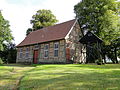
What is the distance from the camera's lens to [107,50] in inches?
1081

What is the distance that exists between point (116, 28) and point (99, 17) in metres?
3.25

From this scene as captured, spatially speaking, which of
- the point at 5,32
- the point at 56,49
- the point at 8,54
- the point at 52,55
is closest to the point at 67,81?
the point at 56,49

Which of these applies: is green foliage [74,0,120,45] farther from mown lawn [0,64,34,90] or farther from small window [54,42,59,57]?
mown lawn [0,64,34,90]

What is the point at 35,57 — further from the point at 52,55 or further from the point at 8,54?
the point at 8,54

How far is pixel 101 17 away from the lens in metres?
19.7

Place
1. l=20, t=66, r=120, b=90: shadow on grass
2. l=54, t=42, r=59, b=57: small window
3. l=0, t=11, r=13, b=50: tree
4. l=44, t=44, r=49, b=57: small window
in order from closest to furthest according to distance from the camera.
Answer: l=20, t=66, r=120, b=90: shadow on grass, l=54, t=42, r=59, b=57: small window, l=44, t=44, r=49, b=57: small window, l=0, t=11, r=13, b=50: tree

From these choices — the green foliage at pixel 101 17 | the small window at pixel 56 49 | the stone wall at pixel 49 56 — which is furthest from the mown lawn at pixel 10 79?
the green foliage at pixel 101 17

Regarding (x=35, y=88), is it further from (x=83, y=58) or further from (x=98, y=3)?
(x=98, y=3)

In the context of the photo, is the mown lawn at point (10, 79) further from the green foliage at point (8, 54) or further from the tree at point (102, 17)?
the green foliage at point (8, 54)

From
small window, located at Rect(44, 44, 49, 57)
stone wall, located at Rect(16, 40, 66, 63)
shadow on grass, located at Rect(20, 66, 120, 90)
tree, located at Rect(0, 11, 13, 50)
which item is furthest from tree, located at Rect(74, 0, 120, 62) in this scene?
shadow on grass, located at Rect(20, 66, 120, 90)

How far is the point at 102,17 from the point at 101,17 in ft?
0.61

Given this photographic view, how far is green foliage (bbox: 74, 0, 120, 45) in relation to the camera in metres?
19.3

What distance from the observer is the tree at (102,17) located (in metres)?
19.3

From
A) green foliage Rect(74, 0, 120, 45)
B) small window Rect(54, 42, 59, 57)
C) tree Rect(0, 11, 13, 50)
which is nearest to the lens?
small window Rect(54, 42, 59, 57)
